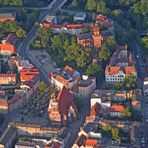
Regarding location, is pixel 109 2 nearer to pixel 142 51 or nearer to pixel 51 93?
pixel 142 51

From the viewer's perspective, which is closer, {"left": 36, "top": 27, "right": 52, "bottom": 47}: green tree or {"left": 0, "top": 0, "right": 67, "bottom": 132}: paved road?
{"left": 0, "top": 0, "right": 67, "bottom": 132}: paved road

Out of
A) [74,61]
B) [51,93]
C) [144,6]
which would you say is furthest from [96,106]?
[144,6]

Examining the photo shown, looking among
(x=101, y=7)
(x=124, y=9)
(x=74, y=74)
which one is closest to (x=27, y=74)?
(x=74, y=74)

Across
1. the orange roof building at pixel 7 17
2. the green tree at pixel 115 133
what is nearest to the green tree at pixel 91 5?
the orange roof building at pixel 7 17

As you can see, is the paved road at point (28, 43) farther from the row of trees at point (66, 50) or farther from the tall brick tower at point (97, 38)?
the tall brick tower at point (97, 38)

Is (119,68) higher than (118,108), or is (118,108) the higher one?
(119,68)

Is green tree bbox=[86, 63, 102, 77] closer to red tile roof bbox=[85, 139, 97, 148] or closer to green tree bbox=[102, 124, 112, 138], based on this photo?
green tree bbox=[102, 124, 112, 138]

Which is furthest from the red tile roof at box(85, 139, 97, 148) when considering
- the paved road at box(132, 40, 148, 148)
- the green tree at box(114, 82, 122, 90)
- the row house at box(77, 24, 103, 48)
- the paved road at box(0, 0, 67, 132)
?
the row house at box(77, 24, 103, 48)

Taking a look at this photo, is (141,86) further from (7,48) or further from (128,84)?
(7,48)
